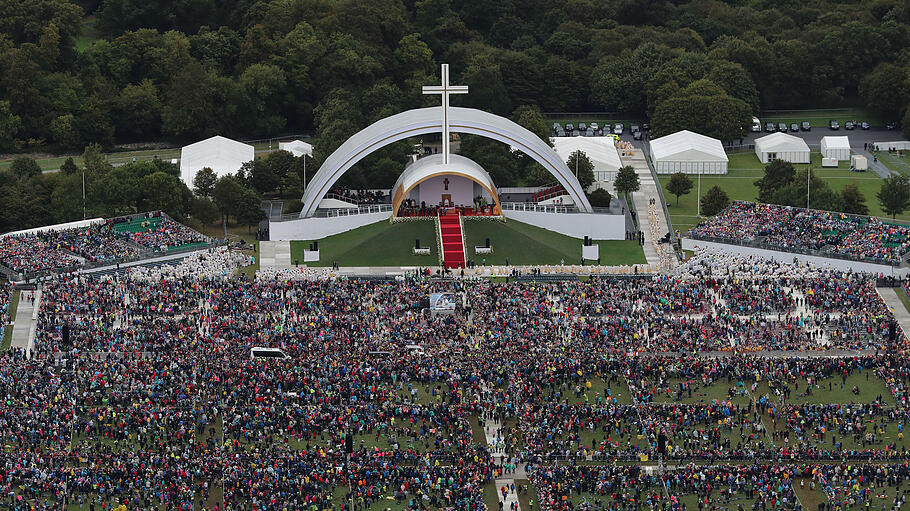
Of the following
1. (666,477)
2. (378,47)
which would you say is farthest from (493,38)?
(666,477)

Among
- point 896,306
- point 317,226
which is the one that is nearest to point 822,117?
point 896,306

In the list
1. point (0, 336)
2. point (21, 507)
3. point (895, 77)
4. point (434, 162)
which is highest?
point (895, 77)

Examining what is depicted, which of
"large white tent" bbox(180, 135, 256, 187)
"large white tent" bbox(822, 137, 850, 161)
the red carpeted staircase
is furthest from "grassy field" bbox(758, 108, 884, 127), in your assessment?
the red carpeted staircase

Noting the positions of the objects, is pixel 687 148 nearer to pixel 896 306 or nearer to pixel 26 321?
pixel 896 306

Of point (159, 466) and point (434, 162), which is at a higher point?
point (434, 162)

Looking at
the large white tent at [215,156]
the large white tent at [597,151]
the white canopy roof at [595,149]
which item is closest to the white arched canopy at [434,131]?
the large white tent at [597,151]

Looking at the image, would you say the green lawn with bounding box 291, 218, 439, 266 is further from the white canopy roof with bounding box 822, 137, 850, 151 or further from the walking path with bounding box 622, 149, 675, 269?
the white canopy roof with bounding box 822, 137, 850, 151

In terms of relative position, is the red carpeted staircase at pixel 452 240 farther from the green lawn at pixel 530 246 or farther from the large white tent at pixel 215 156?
the large white tent at pixel 215 156

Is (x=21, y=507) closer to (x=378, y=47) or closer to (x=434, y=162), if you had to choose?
(x=434, y=162)
